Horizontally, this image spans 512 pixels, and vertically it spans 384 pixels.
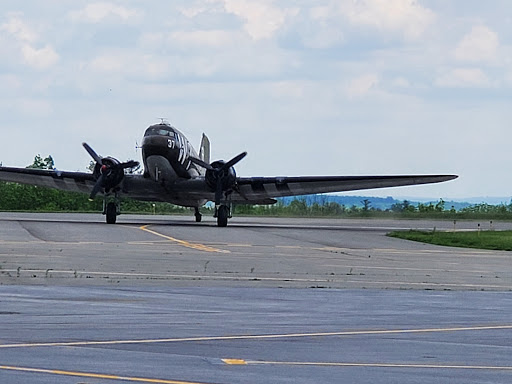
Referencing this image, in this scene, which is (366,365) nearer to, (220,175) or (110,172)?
(220,175)

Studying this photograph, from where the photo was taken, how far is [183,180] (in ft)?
164

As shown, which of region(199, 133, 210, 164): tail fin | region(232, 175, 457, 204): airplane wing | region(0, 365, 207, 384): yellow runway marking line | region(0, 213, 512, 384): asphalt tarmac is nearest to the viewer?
region(0, 365, 207, 384): yellow runway marking line

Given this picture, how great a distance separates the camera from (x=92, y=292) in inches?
661

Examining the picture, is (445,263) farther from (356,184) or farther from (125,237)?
(356,184)

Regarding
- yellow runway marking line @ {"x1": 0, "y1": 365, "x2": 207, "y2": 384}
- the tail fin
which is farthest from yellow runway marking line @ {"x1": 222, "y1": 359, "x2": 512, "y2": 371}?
the tail fin

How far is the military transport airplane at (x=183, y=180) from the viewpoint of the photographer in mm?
48688

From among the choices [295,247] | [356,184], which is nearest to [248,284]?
[295,247]

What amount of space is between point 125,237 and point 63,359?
2613cm

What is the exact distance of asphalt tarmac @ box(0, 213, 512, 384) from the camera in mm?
9312

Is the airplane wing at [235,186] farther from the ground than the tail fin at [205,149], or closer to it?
closer to it

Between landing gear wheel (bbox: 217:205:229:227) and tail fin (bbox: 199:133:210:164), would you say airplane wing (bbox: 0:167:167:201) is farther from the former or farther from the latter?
tail fin (bbox: 199:133:210:164)

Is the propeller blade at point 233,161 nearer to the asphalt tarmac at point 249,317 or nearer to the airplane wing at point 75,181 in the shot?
the airplane wing at point 75,181

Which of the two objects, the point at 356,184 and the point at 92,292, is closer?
the point at 92,292

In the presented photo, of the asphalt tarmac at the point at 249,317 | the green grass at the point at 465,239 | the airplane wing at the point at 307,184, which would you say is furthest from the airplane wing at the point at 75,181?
the asphalt tarmac at the point at 249,317
